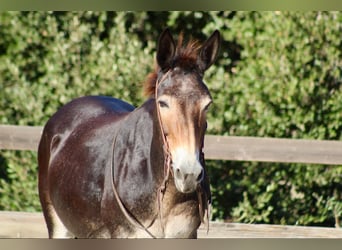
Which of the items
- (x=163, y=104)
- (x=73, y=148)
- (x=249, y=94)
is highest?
(x=163, y=104)

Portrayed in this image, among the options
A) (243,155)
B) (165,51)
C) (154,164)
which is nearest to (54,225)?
(154,164)

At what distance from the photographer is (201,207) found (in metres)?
2.96

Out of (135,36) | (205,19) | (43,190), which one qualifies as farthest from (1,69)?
(43,190)

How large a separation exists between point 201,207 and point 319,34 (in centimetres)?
334

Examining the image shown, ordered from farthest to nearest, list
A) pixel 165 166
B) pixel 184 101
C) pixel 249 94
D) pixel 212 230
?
Result: pixel 249 94, pixel 212 230, pixel 165 166, pixel 184 101

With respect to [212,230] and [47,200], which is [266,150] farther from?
[47,200]

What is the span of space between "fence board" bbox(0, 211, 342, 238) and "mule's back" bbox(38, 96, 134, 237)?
35.2 inches

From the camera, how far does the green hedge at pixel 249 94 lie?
5.89 metres

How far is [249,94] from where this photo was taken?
5914mm

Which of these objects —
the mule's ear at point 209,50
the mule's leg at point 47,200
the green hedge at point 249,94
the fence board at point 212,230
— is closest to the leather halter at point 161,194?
the mule's ear at point 209,50

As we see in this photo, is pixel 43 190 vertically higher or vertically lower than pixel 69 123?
lower

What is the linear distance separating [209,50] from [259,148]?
2162mm
